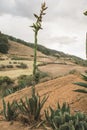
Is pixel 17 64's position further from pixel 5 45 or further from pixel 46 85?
pixel 46 85

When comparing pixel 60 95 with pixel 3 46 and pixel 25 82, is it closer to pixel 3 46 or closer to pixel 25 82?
pixel 25 82

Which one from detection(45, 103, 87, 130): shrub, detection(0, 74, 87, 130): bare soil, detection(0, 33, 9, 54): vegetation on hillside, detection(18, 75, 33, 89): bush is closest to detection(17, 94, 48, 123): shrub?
detection(0, 74, 87, 130): bare soil

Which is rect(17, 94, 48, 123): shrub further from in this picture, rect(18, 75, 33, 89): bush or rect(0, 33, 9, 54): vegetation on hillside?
rect(0, 33, 9, 54): vegetation on hillside

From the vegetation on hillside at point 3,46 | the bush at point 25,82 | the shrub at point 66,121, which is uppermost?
the vegetation on hillside at point 3,46

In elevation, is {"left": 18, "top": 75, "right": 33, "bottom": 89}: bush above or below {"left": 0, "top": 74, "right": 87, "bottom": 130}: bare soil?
below

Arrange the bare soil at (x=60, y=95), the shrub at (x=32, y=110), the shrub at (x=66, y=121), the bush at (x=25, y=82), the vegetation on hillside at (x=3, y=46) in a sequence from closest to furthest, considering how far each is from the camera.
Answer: the shrub at (x=66, y=121) < the shrub at (x=32, y=110) < the bare soil at (x=60, y=95) < the bush at (x=25, y=82) < the vegetation on hillside at (x=3, y=46)

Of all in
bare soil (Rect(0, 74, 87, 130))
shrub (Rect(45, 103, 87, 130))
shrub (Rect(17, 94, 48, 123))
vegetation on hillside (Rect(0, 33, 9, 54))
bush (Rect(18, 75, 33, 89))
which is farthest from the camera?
vegetation on hillside (Rect(0, 33, 9, 54))

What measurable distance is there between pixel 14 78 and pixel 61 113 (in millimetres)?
26987

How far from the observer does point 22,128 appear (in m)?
9.88

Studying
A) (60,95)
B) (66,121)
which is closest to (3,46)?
(60,95)

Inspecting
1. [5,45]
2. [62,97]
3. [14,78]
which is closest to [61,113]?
[62,97]

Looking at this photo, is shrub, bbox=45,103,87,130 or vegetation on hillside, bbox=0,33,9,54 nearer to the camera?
shrub, bbox=45,103,87,130

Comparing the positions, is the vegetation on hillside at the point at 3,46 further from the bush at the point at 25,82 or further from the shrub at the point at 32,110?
the shrub at the point at 32,110

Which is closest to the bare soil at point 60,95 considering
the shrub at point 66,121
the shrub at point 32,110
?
the shrub at point 32,110
